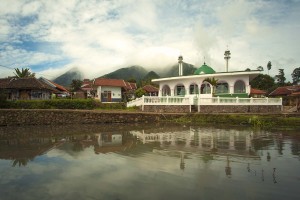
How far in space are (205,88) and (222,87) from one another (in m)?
2.20

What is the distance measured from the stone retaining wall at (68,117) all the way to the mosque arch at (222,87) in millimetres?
9920

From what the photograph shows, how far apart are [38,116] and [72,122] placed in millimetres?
3282

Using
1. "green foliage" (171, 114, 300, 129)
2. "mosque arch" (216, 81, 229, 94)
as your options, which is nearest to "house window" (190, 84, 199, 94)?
"mosque arch" (216, 81, 229, 94)

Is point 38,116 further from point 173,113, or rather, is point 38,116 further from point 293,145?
point 293,145

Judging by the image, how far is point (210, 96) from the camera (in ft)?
101

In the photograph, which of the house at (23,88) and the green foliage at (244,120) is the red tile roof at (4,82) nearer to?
the house at (23,88)

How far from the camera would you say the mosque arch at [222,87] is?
31766mm

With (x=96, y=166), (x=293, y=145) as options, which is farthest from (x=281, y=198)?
(x=293, y=145)

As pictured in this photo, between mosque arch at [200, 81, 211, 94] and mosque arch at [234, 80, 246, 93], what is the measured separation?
3373mm

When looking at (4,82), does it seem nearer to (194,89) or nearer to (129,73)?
(194,89)

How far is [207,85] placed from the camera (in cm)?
3253

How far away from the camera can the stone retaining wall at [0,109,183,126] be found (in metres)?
23.3

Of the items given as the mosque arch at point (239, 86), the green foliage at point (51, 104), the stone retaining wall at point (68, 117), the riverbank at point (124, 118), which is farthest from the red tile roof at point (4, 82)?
the mosque arch at point (239, 86)

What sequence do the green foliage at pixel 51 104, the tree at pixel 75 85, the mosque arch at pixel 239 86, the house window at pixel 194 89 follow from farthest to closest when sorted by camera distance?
the tree at pixel 75 85 < the house window at pixel 194 89 < the mosque arch at pixel 239 86 < the green foliage at pixel 51 104
